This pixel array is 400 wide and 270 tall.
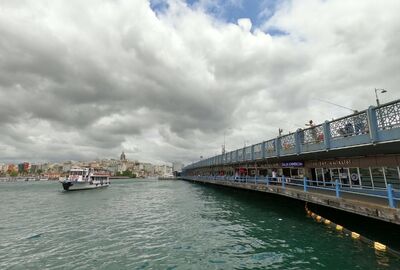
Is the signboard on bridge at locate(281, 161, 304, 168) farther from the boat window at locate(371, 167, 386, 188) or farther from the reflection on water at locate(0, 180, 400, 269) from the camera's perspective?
the boat window at locate(371, 167, 386, 188)

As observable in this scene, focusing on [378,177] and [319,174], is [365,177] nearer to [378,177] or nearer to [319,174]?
[378,177]

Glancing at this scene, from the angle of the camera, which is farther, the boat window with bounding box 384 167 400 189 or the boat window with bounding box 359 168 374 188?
the boat window with bounding box 359 168 374 188

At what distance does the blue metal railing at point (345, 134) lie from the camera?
A: 40.8 ft

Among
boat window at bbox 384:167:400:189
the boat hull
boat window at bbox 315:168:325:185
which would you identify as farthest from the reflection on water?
the boat hull

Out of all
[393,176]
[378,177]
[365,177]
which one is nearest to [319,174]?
[365,177]

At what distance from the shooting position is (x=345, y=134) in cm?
1563

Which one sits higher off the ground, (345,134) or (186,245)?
(345,134)

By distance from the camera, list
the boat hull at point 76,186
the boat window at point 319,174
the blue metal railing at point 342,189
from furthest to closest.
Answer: the boat hull at point 76,186 → the boat window at point 319,174 → the blue metal railing at point 342,189

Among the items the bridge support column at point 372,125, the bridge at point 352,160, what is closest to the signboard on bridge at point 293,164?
the bridge at point 352,160

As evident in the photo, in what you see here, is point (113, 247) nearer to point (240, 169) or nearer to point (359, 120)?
point (359, 120)

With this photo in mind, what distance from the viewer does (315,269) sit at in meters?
9.58

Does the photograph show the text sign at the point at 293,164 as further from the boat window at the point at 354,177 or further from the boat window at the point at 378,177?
the boat window at the point at 378,177

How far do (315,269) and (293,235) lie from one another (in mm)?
4906

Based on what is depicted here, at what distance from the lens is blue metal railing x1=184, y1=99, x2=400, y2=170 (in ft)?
40.8
